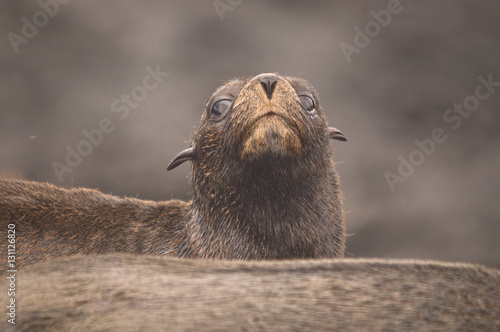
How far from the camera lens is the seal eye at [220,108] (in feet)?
8.29

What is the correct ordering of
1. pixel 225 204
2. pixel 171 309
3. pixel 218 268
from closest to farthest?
pixel 171 309 → pixel 218 268 → pixel 225 204

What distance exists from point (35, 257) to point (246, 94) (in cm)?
124

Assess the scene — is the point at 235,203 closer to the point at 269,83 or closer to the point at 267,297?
the point at 269,83

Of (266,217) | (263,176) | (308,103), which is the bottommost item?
(266,217)

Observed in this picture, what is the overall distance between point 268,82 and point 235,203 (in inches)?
22.9

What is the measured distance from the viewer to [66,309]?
1051mm

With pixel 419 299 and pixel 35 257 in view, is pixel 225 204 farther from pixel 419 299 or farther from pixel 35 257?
pixel 419 299

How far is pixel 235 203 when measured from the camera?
238cm

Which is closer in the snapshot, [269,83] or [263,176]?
[269,83]

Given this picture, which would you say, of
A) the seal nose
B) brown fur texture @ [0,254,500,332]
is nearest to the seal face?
the seal nose

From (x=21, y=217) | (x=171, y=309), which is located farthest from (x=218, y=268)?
(x=21, y=217)

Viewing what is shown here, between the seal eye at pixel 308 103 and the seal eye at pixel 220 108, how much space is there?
1.14 feet

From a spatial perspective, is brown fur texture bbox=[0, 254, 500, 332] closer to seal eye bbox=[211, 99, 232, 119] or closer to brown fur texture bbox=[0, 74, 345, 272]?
brown fur texture bbox=[0, 74, 345, 272]

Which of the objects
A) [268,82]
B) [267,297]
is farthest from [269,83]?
[267,297]
